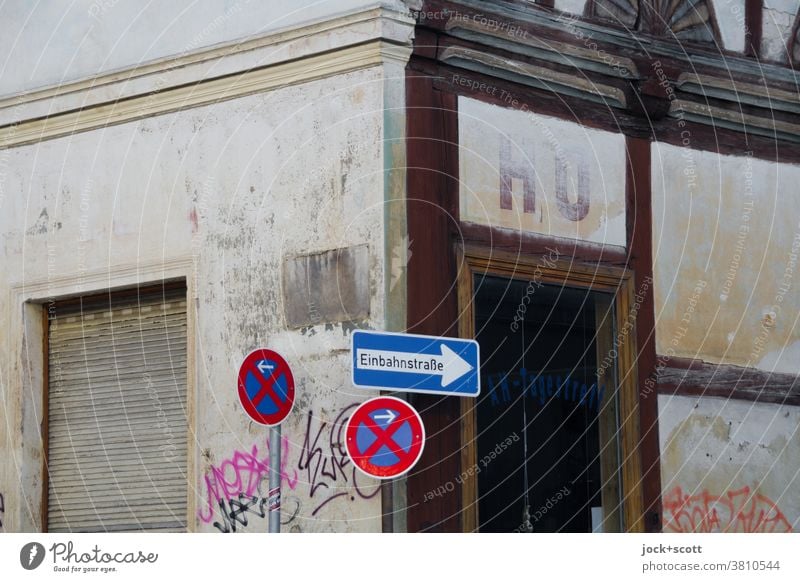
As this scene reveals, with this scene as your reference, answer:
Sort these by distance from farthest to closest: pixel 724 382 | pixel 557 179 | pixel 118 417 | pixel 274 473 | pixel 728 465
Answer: pixel 724 382
pixel 728 465
pixel 118 417
pixel 557 179
pixel 274 473

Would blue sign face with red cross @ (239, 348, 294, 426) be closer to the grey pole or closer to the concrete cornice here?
the grey pole

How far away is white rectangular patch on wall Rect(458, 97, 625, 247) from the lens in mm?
14000

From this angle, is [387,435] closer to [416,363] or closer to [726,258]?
[416,363]

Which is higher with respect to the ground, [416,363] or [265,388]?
[416,363]

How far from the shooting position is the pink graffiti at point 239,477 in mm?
13609

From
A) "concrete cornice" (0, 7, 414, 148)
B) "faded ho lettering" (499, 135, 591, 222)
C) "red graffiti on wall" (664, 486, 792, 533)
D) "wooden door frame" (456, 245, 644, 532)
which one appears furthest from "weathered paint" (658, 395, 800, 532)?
"concrete cornice" (0, 7, 414, 148)

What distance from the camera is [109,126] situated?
597 inches

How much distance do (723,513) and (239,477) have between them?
4.41 meters

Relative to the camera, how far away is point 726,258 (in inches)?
627

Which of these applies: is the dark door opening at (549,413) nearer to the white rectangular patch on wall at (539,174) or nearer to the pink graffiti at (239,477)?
the white rectangular patch on wall at (539,174)

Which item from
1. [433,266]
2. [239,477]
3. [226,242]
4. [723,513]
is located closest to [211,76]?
[226,242]

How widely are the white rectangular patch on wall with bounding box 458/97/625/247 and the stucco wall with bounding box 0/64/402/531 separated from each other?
824mm

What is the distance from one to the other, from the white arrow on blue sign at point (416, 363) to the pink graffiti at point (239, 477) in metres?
1.39

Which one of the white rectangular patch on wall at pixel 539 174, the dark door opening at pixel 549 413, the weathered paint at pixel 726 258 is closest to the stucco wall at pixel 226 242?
the white rectangular patch on wall at pixel 539 174
